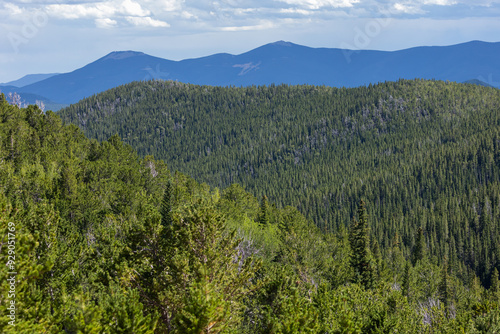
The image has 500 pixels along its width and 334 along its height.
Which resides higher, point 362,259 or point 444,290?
point 362,259

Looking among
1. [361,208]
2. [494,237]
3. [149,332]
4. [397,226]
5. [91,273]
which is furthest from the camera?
[397,226]

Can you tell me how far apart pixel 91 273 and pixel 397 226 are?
177292 millimetres

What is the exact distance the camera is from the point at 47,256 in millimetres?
21375

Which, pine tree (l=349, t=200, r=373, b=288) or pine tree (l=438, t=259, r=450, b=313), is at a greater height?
pine tree (l=349, t=200, r=373, b=288)

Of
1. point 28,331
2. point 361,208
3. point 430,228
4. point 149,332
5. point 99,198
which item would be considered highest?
point 28,331

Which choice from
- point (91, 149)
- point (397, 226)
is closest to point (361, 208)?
point (91, 149)

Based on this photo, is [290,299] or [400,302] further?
[400,302]

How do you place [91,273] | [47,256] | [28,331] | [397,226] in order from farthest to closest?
[397,226]
[91,273]
[47,256]
[28,331]

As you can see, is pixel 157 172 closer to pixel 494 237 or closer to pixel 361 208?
pixel 361 208

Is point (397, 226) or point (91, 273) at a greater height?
point (91, 273)

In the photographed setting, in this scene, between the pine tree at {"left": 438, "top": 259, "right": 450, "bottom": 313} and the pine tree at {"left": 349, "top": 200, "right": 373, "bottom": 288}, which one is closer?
the pine tree at {"left": 349, "top": 200, "right": 373, "bottom": 288}

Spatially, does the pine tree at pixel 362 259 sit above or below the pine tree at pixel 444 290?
above

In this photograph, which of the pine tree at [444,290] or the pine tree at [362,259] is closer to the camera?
the pine tree at [362,259]

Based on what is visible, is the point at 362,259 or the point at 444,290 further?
the point at 444,290
